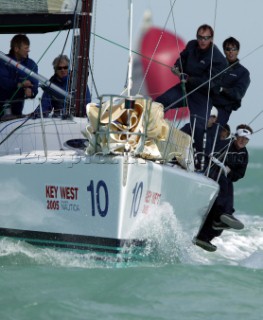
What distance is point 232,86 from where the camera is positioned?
45.7ft

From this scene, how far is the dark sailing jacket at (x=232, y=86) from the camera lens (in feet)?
45.4

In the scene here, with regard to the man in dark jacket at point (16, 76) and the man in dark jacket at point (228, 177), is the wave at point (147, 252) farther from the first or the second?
the man in dark jacket at point (16, 76)

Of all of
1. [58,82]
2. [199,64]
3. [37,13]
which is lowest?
[58,82]

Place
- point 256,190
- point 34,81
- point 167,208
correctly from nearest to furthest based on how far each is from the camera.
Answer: point 167,208
point 34,81
point 256,190

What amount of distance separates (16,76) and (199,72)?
2.05 meters

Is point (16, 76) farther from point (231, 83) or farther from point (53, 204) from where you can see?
point (53, 204)

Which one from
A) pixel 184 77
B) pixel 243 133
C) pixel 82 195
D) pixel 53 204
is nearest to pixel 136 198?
pixel 82 195

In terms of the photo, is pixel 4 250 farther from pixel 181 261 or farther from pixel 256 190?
pixel 256 190

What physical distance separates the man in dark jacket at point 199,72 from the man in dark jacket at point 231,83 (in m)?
0.16

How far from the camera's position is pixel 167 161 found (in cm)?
1202

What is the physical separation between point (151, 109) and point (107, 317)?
2.61 meters

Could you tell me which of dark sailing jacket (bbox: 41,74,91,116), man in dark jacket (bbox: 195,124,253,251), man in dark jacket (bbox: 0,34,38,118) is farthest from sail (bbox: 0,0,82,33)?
man in dark jacket (bbox: 195,124,253,251)

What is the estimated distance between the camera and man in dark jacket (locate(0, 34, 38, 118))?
13781mm

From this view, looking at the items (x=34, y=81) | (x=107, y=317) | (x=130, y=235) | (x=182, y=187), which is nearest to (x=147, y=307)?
(x=107, y=317)
